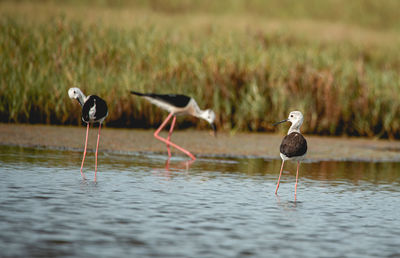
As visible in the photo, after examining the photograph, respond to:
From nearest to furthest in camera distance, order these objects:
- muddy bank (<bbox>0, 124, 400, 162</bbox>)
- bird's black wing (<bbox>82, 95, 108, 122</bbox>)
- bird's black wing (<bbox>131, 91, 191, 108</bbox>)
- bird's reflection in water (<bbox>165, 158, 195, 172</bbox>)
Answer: bird's black wing (<bbox>82, 95, 108, 122</bbox>), bird's reflection in water (<bbox>165, 158, 195, 172</bbox>), muddy bank (<bbox>0, 124, 400, 162</bbox>), bird's black wing (<bbox>131, 91, 191, 108</bbox>)

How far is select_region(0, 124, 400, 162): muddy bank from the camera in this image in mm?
10281

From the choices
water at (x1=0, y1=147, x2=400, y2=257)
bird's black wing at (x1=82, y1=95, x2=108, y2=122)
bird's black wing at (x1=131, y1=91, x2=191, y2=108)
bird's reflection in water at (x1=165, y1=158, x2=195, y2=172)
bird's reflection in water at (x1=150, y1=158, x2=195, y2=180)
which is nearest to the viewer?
water at (x1=0, y1=147, x2=400, y2=257)

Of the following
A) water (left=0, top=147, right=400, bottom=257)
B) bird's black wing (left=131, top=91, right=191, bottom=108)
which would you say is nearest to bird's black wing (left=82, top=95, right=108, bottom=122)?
water (left=0, top=147, right=400, bottom=257)

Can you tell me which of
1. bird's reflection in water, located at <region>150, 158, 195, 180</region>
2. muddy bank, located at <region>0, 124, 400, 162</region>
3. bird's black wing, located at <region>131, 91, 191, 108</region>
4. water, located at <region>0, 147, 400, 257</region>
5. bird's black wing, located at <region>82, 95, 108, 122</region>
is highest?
bird's black wing, located at <region>131, 91, 191, 108</region>

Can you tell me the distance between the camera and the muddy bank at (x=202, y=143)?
1028 centimetres

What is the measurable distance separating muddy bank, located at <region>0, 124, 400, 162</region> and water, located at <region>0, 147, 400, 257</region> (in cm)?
102

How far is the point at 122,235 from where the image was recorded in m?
4.96

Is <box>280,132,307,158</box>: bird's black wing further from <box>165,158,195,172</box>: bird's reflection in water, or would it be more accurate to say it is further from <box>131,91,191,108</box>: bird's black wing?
<box>131,91,191,108</box>: bird's black wing

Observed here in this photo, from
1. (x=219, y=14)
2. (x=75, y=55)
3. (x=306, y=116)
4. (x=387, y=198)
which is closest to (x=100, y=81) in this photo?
(x=75, y=55)

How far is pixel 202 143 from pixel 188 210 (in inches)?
204

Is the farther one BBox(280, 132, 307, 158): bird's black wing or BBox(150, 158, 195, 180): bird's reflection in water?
BBox(150, 158, 195, 180): bird's reflection in water

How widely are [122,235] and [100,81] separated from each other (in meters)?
8.06

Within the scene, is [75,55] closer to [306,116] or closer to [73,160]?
[306,116]

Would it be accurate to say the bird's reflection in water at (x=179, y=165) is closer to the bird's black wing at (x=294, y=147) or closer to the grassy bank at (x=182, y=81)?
the bird's black wing at (x=294, y=147)
